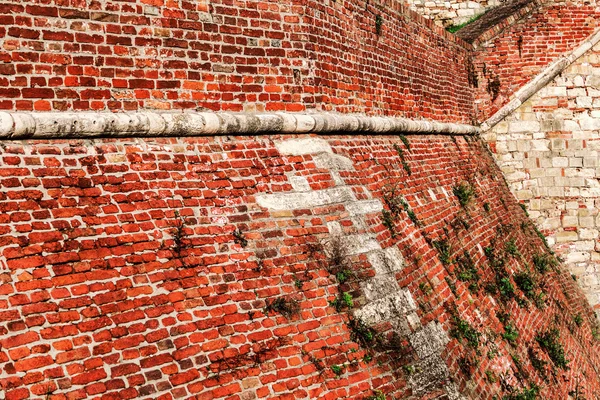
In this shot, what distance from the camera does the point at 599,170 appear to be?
11.7 m

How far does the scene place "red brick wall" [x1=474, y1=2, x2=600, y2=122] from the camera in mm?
11719

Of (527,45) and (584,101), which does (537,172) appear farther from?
(527,45)

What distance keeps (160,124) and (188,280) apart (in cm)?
130

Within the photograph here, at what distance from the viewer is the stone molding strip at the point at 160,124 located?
4.30 m

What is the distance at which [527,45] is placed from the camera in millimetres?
11828

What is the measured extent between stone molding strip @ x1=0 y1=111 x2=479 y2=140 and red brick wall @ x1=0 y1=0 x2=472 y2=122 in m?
0.13

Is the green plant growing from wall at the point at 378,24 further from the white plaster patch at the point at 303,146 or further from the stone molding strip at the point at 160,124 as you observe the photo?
the white plaster patch at the point at 303,146

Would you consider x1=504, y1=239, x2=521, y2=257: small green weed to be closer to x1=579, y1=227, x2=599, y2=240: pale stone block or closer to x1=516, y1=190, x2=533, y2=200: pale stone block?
x1=516, y1=190, x2=533, y2=200: pale stone block

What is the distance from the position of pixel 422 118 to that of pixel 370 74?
1923mm

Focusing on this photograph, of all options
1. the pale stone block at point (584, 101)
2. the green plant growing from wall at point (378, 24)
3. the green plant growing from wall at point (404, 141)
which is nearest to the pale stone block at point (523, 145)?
the pale stone block at point (584, 101)

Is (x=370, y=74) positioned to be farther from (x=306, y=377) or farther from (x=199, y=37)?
(x=306, y=377)

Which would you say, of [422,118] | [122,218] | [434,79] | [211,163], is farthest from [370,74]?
[122,218]

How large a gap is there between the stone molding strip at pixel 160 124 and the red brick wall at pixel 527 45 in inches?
229

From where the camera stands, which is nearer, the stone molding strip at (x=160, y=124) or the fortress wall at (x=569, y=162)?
the stone molding strip at (x=160, y=124)
